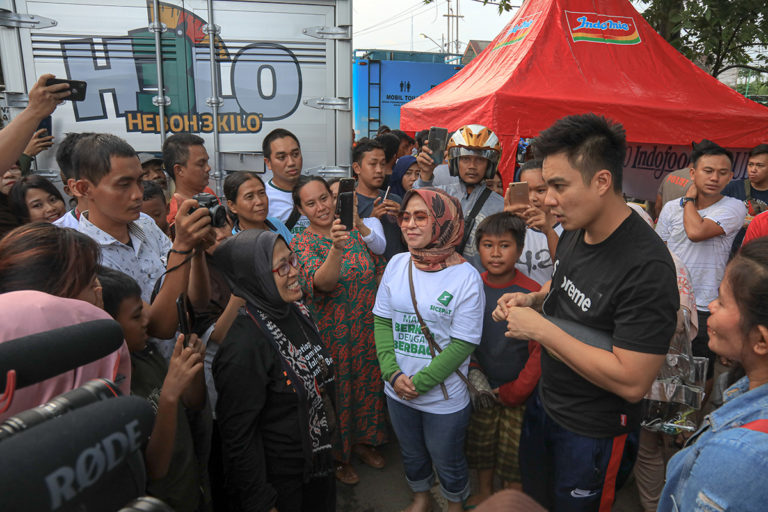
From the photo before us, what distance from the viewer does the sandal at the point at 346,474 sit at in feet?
9.96

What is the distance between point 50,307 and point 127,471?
1.43 ft

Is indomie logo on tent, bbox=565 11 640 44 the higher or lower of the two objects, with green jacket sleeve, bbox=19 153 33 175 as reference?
higher

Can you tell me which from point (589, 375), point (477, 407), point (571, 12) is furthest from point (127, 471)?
point (571, 12)

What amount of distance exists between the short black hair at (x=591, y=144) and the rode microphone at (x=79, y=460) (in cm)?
158

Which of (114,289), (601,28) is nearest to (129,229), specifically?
(114,289)

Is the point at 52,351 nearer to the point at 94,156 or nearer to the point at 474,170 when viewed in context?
the point at 94,156

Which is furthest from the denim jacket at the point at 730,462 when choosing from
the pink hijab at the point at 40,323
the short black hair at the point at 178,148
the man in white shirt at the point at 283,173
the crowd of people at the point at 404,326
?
the short black hair at the point at 178,148

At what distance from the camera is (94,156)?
212 centimetres

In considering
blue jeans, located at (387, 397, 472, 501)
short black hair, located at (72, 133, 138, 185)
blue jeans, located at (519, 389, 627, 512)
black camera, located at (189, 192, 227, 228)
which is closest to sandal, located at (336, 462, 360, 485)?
blue jeans, located at (387, 397, 472, 501)

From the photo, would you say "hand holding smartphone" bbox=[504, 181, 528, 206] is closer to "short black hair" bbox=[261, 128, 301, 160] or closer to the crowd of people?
the crowd of people

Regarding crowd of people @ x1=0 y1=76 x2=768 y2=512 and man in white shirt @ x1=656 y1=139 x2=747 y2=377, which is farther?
man in white shirt @ x1=656 y1=139 x2=747 y2=377

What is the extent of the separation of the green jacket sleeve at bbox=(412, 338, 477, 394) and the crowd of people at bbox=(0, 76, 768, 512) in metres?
0.01

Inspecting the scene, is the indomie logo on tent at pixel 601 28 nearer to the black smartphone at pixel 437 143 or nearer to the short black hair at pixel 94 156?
the black smartphone at pixel 437 143

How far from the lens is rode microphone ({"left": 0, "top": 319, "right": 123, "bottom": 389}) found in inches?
23.5
